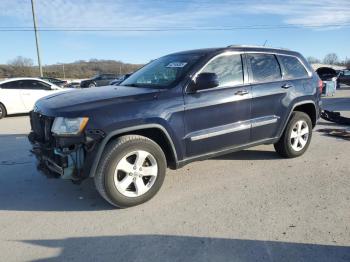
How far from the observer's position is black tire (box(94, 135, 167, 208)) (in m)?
3.99

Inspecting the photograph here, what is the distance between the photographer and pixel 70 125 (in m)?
3.90

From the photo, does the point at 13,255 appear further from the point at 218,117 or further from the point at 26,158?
the point at 26,158

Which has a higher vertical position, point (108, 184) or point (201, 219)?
point (108, 184)

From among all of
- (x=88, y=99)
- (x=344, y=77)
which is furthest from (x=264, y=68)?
(x=344, y=77)

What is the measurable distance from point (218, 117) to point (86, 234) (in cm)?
221

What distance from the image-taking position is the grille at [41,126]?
4145mm

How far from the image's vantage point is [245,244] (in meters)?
3.36

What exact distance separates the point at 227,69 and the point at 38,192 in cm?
297

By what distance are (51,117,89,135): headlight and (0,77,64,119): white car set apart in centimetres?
924

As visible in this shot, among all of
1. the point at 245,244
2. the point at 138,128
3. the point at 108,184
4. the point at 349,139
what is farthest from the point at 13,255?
the point at 349,139

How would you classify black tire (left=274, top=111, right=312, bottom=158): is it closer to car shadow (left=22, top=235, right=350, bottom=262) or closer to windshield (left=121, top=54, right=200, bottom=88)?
windshield (left=121, top=54, right=200, bottom=88)

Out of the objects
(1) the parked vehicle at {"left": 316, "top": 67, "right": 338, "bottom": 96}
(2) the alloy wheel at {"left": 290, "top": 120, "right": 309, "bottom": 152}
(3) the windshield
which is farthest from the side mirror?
(1) the parked vehicle at {"left": 316, "top": 67, "right": 338, "bottom": 96}

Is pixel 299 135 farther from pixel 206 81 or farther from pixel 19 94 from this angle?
pixel 19 94

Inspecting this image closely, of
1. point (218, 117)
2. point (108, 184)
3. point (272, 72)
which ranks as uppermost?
point (272, 72)
